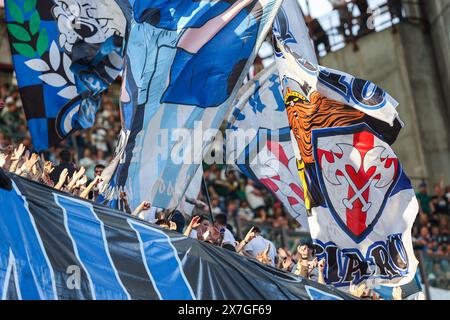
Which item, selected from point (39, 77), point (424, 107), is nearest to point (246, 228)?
point (39, 77)

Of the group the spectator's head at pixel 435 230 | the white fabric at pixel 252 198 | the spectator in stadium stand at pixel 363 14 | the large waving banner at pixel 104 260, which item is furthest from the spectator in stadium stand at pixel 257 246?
the spectator in stadium stand at pixel 363 14

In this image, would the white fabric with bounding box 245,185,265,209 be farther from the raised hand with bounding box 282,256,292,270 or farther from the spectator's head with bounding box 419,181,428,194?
the raised hand with bounding box 282,256,292,270

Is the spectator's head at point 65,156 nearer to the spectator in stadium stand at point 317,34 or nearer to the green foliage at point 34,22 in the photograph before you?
the green foliage at point 34,22

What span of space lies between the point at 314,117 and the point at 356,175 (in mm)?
888

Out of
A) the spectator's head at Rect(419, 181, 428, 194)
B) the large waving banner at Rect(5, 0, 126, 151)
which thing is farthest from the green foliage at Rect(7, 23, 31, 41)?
the spectator's head at Rect(419, 181, 428, 194)

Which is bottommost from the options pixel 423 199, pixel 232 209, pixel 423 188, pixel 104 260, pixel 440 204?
pixel 440 204

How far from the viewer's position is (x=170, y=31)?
43.0 ft

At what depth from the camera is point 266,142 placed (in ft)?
50.5

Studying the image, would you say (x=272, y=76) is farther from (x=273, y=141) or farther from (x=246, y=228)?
(x=246, y=228)

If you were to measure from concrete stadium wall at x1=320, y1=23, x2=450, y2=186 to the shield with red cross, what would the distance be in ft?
45.2

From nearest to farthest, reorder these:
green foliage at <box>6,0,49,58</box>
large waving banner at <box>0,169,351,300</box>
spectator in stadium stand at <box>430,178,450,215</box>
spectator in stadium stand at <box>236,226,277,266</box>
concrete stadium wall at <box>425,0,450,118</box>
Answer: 1. large waving banner at <box>0,169,351,300</box>
2. spectator in stadium stand at <box>236,226,277,266</box>
3. green foliage at <box>6,0,49,58</box>
4. spectator in stadium stand at <box>430,178,450,215</box>
5. concrete stadium wall at <box>425,0,450,118</box>

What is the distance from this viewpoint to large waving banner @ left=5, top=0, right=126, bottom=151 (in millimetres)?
13969

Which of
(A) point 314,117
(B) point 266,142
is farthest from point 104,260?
(B) point 266,142

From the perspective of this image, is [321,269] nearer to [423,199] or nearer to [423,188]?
[423,199]
